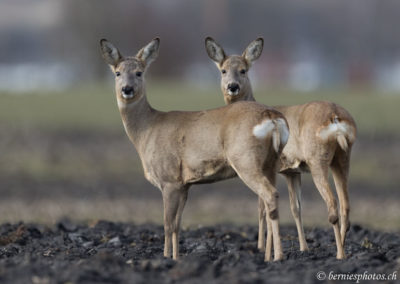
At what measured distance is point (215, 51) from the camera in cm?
1285

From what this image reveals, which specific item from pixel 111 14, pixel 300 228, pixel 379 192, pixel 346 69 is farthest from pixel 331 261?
pixel 346 69

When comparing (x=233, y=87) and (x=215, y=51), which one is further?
(x=215, y=51)

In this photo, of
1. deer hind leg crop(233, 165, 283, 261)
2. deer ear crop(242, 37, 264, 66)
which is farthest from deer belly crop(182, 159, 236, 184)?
deer ear crop(242, 37, 264, 66)

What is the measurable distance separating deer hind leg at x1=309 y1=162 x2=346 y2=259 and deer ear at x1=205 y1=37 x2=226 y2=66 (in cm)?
248

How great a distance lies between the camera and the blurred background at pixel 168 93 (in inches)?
747

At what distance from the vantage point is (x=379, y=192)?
68.0 ft

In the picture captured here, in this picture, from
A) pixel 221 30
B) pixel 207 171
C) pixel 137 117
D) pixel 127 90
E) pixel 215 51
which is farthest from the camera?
pixel 221 30

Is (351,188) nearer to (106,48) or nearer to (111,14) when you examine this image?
(106,48)

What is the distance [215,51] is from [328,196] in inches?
121

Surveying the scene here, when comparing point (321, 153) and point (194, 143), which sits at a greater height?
point (194, 143)

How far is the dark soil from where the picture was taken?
8727mm

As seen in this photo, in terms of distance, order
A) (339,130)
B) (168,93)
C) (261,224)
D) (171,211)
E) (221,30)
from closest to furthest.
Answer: (171,211) < (339,130) < (261,224) < (168,93) < (221,30)

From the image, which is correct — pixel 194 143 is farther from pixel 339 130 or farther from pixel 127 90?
pixel 339 130

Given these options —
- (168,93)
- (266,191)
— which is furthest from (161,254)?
(168,93)
